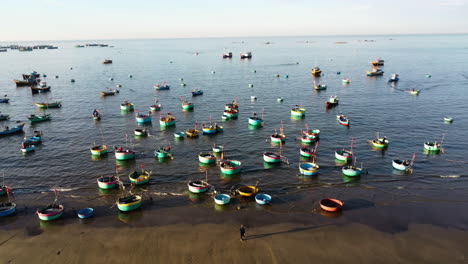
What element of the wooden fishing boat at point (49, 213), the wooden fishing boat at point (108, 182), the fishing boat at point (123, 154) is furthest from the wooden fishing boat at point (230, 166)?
the wooden fishing boat at point (49, 213)

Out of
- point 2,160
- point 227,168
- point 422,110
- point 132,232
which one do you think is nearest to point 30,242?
point 132,232

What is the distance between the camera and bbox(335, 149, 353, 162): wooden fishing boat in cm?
6538

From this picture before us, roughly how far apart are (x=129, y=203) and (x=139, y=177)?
9604 mm

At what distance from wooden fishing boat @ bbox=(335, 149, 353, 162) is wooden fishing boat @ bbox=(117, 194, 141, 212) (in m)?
41.9

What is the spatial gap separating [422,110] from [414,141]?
1484 inches

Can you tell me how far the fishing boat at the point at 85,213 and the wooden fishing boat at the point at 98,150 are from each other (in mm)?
25586

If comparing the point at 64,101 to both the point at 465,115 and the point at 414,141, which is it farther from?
the point at 465,115

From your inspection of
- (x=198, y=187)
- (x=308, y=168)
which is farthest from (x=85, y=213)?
(x=308, y=168)

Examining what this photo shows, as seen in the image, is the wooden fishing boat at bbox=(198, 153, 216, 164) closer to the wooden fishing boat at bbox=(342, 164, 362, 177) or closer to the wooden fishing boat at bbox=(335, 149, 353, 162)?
the wooden fishing boat at bbox=(342, 164, 362, 177)

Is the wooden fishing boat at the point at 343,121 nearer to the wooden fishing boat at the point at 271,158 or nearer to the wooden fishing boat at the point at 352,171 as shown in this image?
the wooden fishing boat at the point at 352,171

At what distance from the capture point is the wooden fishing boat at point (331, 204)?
47.5 m

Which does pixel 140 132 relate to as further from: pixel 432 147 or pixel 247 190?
pixel 432 147

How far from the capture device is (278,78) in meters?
184

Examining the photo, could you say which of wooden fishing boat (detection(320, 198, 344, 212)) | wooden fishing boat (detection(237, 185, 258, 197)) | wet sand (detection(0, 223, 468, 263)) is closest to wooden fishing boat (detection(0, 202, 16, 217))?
wet sand (detection(0, 223, 468, 263))
